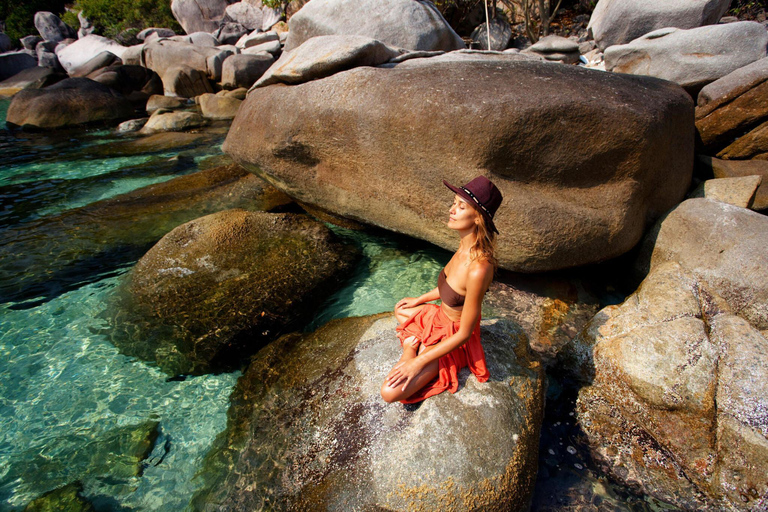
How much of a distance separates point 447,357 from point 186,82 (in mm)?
16711

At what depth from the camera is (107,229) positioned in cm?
575

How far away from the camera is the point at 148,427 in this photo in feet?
10.4

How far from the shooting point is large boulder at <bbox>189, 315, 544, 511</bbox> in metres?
2.36

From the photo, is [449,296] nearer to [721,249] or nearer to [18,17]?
[721,249]

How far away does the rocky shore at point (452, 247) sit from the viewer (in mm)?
2600

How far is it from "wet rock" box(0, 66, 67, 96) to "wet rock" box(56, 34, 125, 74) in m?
1.99

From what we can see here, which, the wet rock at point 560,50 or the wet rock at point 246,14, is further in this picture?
the wet rock at point 246,14

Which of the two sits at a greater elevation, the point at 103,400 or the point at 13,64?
the point at 13,64

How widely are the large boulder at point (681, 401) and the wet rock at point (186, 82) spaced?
16.7 metres

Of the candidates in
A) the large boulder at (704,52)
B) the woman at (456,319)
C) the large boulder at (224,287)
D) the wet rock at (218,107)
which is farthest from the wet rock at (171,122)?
the woman at (456,319)

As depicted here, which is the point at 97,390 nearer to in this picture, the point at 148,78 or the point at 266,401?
the point at 266,401

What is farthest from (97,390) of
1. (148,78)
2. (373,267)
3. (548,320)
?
(148,78)

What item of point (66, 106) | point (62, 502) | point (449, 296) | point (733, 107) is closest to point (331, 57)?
point (449, 296)

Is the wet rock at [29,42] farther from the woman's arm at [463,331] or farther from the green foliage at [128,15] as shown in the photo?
the woman's arm at [463,331]
